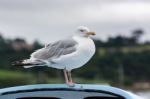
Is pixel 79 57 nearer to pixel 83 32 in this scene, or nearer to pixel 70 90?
pixel 83 32

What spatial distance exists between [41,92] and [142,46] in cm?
9930

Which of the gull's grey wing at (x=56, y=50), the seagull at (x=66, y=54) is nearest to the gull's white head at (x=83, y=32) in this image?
the seagull at (x=66, y=54)

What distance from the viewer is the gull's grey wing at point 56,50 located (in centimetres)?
839

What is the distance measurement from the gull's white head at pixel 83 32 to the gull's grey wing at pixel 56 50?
0.11 meters

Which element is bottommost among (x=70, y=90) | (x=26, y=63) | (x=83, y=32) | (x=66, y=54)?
(x=70, y=90)

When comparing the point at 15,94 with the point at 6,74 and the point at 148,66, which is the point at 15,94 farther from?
the point at 148,66

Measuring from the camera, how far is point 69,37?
8.84m

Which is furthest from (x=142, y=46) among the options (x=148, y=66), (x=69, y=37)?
(x=69, y=37)

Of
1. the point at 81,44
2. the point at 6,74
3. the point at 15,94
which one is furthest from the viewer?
the point at 6,74

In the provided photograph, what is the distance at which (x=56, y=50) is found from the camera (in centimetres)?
858

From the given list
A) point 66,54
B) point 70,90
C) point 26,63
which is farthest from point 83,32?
point 70,90

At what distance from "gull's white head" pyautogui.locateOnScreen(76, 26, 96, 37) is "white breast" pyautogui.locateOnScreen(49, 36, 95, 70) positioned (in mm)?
197

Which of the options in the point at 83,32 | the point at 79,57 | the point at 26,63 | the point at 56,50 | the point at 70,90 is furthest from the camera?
the point at 83,32

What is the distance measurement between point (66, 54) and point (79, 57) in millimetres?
243
